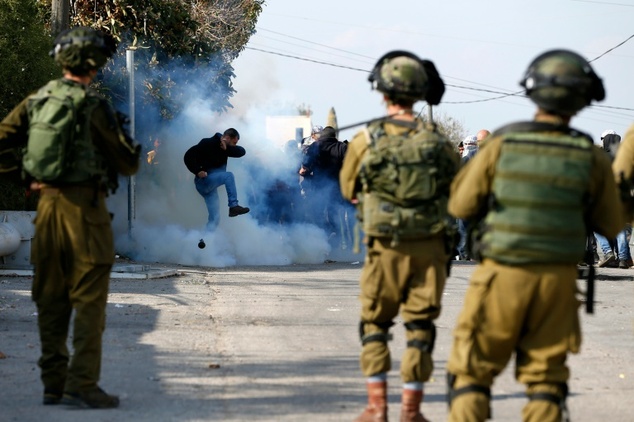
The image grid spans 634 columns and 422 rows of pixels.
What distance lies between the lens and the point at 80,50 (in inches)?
282

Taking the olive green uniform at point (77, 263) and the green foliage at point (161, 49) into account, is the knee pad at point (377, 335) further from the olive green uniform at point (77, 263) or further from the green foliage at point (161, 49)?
the green foliage at point (161, 49)

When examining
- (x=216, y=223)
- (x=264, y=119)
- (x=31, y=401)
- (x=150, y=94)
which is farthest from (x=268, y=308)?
(x=264, y=119)

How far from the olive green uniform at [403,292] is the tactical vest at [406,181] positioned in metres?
0.06

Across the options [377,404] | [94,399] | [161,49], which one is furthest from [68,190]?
[161,49]

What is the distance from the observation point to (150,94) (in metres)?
22.2

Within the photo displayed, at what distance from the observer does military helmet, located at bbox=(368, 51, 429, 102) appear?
6.84 metres

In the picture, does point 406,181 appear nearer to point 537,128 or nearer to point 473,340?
point 537,128

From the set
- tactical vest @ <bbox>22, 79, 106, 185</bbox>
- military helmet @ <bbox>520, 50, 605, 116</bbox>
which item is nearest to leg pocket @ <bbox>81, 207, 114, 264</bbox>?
tactical vest @ <bbox>22, 79, 106, 185</bbox>

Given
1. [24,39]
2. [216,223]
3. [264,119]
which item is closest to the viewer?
[24,39]

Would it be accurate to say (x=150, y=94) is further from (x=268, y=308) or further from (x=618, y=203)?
(x=618, y=203)

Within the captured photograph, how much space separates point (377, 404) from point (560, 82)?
2085 millimetres

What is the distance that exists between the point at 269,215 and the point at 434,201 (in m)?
14.5

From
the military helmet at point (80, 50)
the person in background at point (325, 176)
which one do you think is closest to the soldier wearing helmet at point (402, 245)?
the military helmet at point (80, 50)

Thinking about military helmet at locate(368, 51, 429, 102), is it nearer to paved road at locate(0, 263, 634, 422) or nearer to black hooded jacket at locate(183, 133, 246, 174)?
paved road at locate(0, 263, 634, 422)
